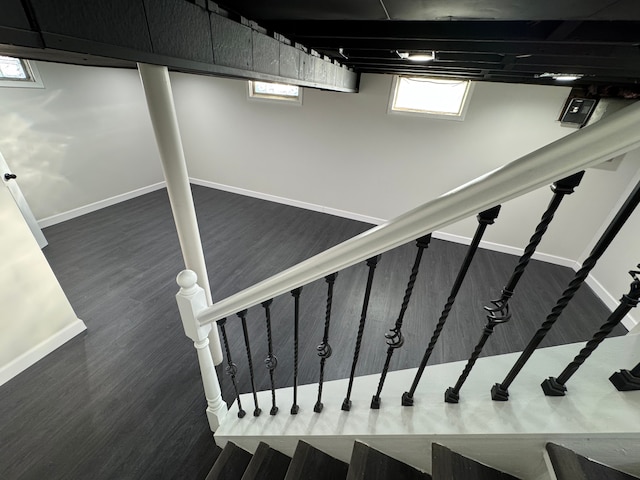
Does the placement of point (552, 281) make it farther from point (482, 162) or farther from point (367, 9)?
point (367, 9)

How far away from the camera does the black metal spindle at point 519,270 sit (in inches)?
19.4

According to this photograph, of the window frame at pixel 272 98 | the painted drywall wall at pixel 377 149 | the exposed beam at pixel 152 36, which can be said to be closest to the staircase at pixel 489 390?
the exposed beam at pixel 152 36

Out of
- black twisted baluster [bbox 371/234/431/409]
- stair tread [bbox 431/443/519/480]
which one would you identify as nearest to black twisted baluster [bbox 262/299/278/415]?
black twisted baluster [bbox 371/234/431/409]

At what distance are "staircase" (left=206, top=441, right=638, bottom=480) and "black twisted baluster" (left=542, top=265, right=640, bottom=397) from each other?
12 centimetres

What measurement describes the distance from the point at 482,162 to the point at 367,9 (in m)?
3.14

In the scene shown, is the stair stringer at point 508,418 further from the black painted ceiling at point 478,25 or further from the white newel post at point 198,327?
the black painted ceiling at point 478,25

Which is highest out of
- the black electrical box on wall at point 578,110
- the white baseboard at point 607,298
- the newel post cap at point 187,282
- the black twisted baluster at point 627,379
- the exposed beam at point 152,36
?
the exposed beam at point 152,36

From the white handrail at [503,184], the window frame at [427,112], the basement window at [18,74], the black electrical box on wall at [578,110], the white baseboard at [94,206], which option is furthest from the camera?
the white baseboard at [94,206]

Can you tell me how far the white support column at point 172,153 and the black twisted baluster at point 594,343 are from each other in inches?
61.3

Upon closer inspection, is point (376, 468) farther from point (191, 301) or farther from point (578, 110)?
point (578, 110)

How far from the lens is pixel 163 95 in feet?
3.75

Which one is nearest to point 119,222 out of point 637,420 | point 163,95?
point 163,95

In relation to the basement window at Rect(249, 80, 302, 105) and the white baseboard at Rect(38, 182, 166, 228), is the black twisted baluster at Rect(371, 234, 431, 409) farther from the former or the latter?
the white baseboard at Rect(38, 182, 166, 228)

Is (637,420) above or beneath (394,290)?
above
